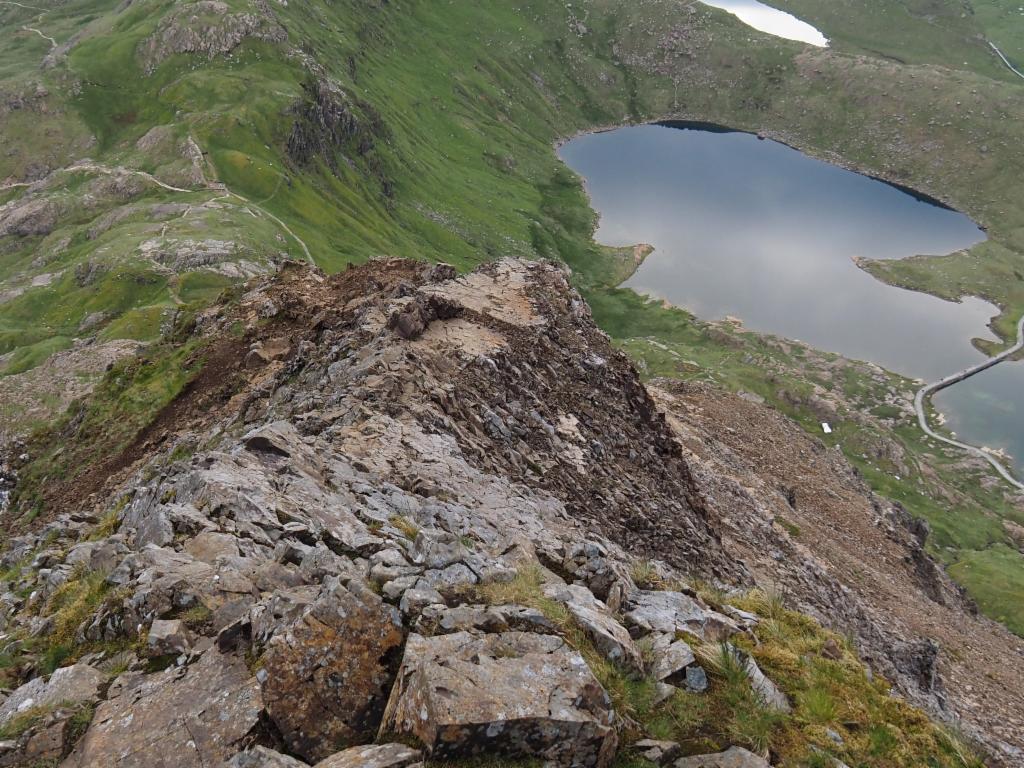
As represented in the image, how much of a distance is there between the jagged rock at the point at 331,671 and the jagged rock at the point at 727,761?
570 cm

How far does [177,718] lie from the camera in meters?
12.6

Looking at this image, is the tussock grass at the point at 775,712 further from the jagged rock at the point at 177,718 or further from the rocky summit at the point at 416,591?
the jagged rock at the point at 177,718

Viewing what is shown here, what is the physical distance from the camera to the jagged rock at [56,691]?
43.4 ft

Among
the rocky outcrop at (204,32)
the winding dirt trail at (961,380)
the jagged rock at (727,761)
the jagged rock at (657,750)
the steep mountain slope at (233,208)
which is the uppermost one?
the jagged rock at (657,750)

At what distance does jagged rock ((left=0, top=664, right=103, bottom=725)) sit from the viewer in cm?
1324

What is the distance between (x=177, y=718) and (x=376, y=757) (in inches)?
169

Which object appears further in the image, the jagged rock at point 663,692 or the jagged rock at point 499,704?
the jagged rock at point 663,692

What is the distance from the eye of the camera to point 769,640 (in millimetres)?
17781

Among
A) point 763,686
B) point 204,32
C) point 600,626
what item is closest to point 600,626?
point 600,626

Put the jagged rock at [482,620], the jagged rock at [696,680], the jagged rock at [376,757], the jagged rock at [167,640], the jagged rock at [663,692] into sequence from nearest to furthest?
the jagged rock at [376,757] → the jagged rock at [482,620] → the jagged rock at [663,692] → the jagged rock at [167,640] → the jagged rock at [696,680]

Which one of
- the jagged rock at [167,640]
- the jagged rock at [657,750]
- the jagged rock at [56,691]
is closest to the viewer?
the jagged rock at [657,750]

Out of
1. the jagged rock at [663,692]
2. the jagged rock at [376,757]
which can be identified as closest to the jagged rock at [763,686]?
the jagged rock at [663,692]

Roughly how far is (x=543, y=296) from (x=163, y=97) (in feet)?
462

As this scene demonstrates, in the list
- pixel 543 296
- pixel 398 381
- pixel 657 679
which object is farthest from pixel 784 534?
pixel 657 679
